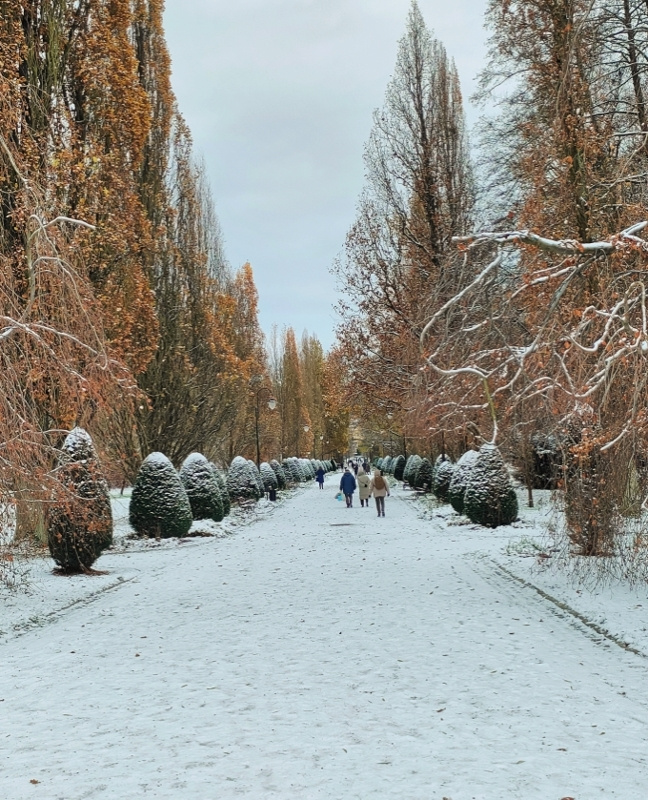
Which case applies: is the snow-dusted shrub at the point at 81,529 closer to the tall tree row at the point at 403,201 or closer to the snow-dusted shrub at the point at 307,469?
the tall tree row at the point at 403,201

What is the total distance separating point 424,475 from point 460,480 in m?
11.3

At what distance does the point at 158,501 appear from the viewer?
15.7 metres

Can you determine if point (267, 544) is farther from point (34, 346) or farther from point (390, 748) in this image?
point (390, 748)

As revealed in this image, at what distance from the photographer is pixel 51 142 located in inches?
519

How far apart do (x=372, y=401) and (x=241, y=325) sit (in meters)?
9.60

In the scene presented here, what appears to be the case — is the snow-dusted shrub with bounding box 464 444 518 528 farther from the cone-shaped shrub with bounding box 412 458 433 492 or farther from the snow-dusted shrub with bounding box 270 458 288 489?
the snow-dusted shrub with bounding box 270 458 288 489

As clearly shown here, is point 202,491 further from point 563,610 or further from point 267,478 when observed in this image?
point 563,610

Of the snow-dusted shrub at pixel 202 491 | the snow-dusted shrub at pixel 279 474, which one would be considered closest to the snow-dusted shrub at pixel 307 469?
the snow-dusted shrub at pixel 279 474

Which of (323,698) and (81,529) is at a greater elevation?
(81,529)

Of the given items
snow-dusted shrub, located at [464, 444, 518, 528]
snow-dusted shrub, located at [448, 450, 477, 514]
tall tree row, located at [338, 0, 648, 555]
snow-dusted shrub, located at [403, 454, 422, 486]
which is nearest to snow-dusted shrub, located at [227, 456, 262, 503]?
snow-dusted shrub, located at [403, 454, 422, 486]

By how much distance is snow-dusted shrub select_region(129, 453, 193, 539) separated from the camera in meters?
15.5

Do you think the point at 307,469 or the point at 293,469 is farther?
the point at 307,469

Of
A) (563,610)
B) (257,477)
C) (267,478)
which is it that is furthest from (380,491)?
(563,610)

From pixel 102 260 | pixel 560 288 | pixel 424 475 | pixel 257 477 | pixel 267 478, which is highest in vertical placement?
pixel 102 260
